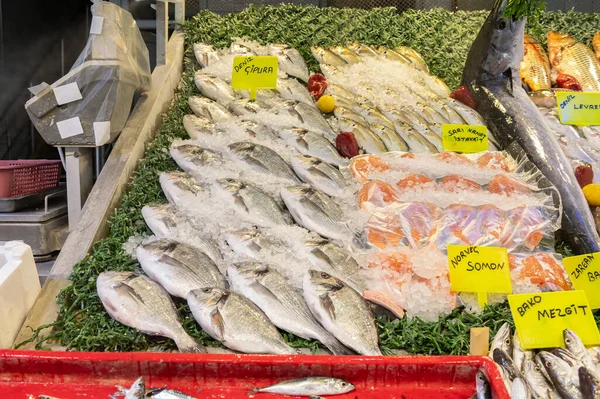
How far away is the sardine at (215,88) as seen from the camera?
149 inches

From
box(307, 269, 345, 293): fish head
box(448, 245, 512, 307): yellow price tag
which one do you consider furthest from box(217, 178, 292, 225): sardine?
box(448, 245, 512, 307): yellow price tag

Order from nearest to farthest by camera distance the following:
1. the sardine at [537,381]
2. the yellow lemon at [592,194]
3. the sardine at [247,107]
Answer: the sardine at [537,381] < the yellow lemon at [592,194] < the sardine at [247,107]

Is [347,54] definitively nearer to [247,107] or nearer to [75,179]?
[247,107]

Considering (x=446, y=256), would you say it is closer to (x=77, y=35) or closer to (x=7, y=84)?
(x=7, y=84)

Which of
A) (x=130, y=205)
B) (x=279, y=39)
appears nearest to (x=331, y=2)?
(x=279, y=39)

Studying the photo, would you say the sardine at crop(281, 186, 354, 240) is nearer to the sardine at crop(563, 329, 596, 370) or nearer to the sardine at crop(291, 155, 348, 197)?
the sardine at crop(291, 155, 348, 197)

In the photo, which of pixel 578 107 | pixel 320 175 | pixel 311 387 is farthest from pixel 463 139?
pixel 311 387

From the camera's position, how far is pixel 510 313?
7.40 feet

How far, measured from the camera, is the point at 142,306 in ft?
6.87

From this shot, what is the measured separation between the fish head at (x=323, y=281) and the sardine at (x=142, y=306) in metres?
0.51

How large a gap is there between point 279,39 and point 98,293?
9.73ft

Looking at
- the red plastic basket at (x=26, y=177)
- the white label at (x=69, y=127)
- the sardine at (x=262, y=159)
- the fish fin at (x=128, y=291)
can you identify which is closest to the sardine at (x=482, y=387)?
the fish fin at (x=128, y=291)

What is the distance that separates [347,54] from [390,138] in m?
1.21

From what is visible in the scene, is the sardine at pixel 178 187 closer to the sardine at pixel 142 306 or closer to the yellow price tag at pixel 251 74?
the sardine at pixel 142 306
